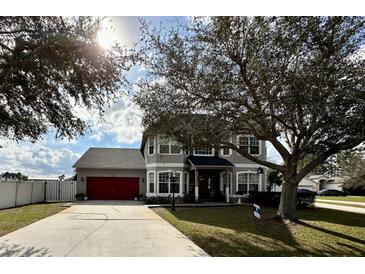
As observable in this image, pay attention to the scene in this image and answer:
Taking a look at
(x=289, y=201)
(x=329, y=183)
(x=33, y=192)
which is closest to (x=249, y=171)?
(x=289, y=201)

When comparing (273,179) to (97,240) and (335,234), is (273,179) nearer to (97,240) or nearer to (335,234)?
(335,234)

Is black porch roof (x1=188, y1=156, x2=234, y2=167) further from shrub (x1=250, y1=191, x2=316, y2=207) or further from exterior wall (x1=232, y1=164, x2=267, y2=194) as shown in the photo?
shrub (x1=250, y1=191, x2=316, y2=207)

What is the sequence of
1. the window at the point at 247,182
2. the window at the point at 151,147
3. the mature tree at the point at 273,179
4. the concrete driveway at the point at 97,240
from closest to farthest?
the concrete driveway at the point at 97,240 → the window at the point at 247,182 → the window at the point at 151,147 → the mature tree at the point at 273,179

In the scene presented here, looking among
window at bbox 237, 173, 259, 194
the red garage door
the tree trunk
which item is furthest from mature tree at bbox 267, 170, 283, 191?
the tree trunk

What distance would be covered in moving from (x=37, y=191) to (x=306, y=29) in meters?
23.0

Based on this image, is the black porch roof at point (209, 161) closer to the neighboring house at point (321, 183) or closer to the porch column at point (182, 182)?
the porch column at point (182, 182)

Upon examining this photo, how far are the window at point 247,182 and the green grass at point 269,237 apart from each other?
1095 cm

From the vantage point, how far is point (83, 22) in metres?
10.7

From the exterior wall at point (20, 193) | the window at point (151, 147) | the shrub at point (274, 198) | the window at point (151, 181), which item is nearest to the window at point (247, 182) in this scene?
the shrub at point (274, 198)

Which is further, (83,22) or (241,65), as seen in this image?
(241,65)

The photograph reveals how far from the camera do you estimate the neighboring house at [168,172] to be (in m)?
28.1
